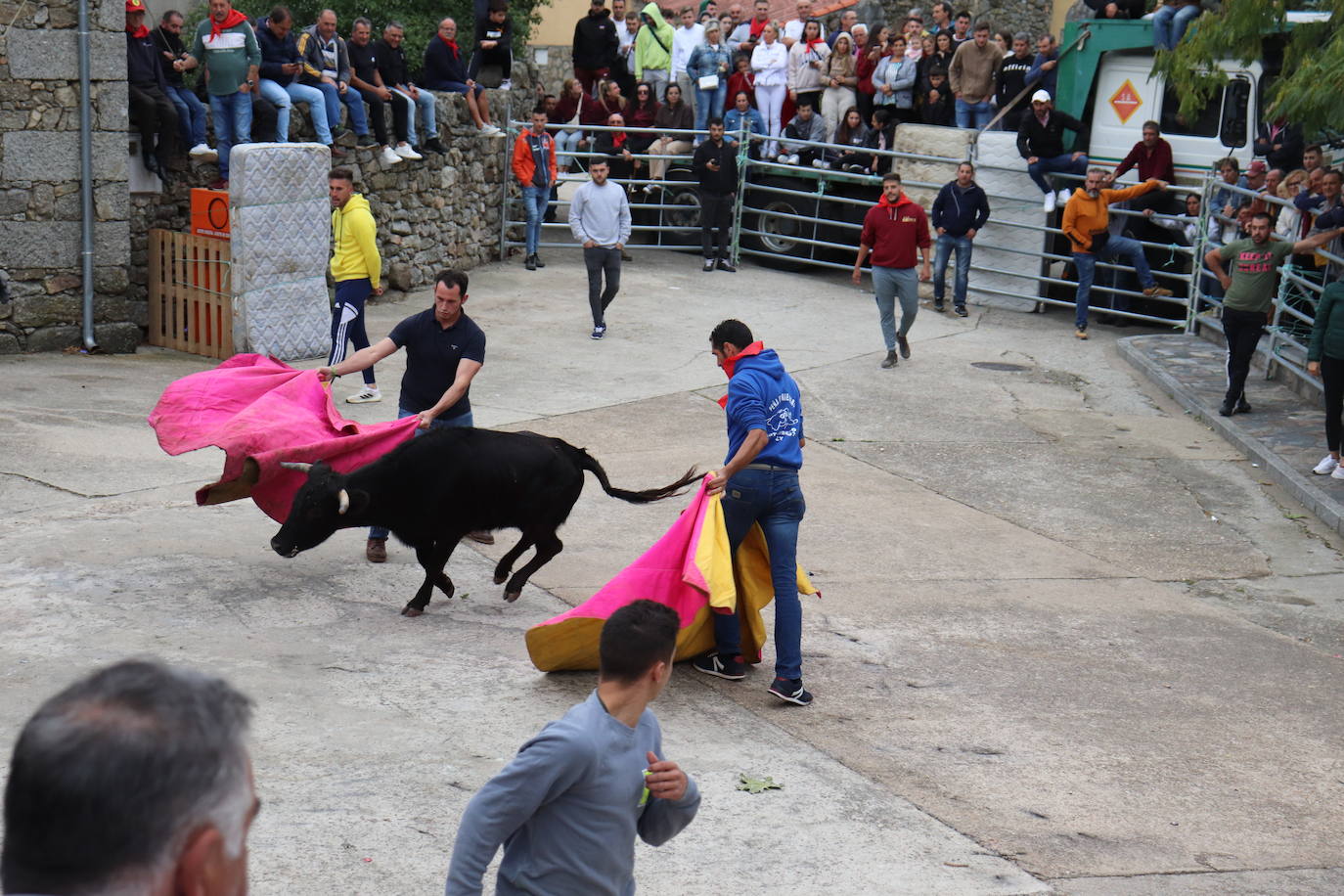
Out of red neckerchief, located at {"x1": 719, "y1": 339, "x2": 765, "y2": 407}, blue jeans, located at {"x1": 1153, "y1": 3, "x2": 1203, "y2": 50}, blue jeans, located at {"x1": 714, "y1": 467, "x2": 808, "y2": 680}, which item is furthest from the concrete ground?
blue jeans, located at {"x1": 1153, "y1": 3, "x2": 1203, "y2": 50}

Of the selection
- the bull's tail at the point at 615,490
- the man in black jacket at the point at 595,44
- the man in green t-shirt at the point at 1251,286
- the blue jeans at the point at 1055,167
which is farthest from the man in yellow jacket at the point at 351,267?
the man in black jacket at the point at 595,44

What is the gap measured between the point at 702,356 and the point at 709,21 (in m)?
7.98

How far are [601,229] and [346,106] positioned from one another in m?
2.98

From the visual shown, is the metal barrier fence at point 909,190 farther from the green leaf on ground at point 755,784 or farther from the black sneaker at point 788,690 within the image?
the green leaf on ground at point 755,784

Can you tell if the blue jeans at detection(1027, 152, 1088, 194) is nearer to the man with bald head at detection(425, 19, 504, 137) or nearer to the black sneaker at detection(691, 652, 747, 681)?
the man with bald head at detection(425, 19, 504, 137)

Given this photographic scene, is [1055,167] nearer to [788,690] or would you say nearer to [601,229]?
[601,229]

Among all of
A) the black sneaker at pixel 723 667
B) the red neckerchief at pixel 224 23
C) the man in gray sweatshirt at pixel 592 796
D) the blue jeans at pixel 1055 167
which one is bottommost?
the black sneaker at pixel 723 667

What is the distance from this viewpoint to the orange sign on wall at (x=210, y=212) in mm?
13141

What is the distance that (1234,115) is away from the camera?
1656 centimetres

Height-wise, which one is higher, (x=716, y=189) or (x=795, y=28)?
(x=795, y=28)

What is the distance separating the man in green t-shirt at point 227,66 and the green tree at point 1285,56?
827 cm

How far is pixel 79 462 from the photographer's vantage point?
31.5 ft

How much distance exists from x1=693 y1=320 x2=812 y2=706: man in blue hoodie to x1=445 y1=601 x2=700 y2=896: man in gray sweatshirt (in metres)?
3.08

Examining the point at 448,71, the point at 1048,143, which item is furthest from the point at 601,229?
the point at 1048,143
